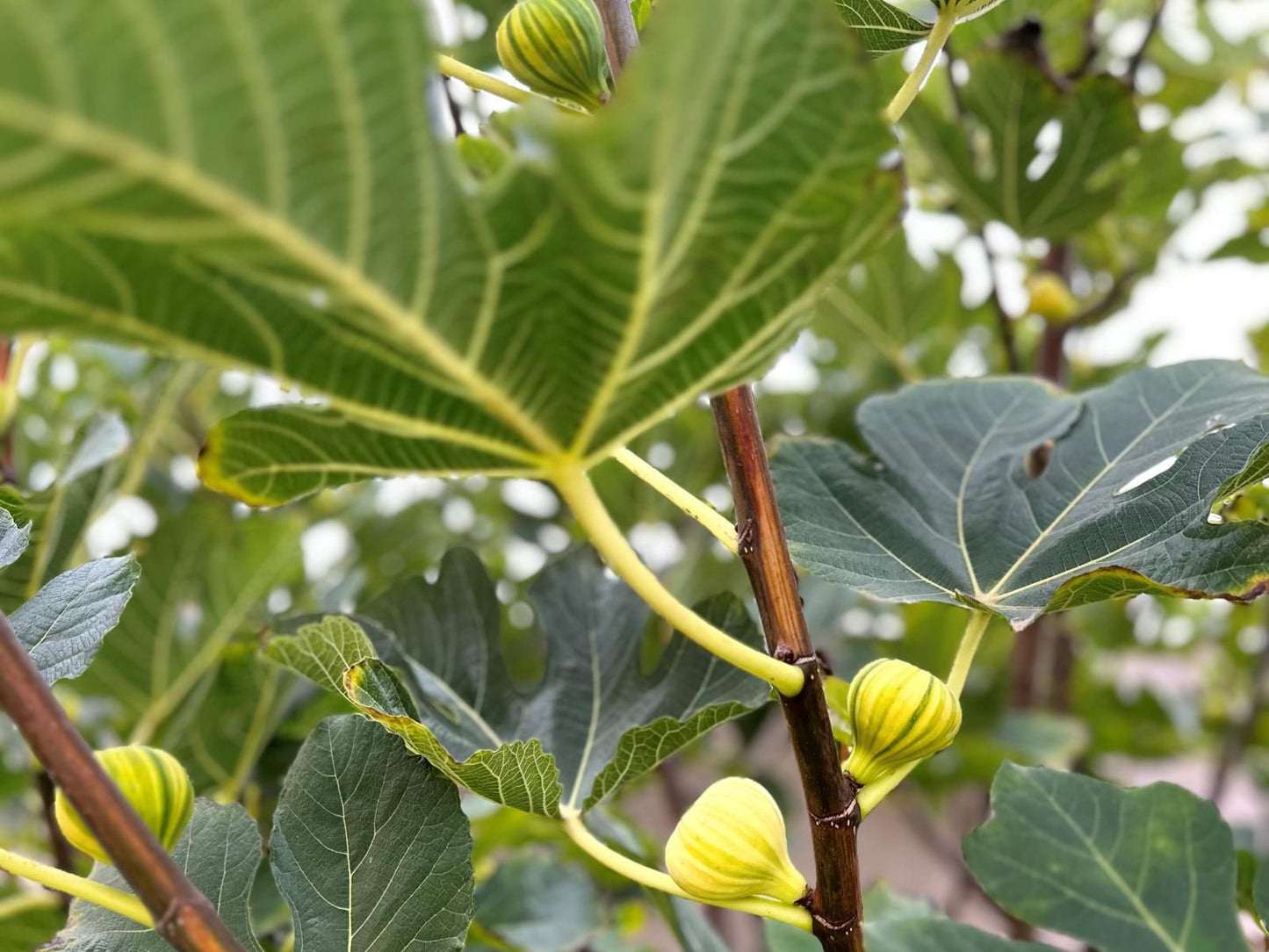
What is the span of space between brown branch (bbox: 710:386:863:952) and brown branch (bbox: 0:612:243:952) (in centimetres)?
22

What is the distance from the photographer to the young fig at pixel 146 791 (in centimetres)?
37

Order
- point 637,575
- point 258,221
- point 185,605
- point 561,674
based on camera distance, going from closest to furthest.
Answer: point 258,221 < point 637,575 < point 561,674 < point 185,605

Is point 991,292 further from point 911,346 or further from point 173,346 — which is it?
Result: point 173,346

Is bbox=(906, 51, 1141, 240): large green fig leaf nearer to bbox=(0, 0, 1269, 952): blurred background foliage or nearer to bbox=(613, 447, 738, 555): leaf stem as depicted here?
bbox=(0, 0, 1269, 952): blurred background foliage

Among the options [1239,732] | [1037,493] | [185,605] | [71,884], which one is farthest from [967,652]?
[1239,732]

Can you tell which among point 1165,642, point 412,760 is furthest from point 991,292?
point 1165,642

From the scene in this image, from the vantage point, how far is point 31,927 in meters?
0.71

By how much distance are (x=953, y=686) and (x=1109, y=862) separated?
95 millimetres

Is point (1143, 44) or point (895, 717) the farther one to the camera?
point (1143, 44)

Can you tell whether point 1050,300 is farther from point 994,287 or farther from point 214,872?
point 214,872

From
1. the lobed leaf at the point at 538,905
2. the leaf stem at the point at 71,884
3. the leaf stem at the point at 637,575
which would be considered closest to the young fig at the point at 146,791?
the leaf stem at the point at 71,884

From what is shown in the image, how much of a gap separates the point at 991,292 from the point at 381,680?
686 millimetres

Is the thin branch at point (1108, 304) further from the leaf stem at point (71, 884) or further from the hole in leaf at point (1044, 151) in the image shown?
the leaf stem at point (71, 884)

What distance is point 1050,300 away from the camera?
41.9 inches
